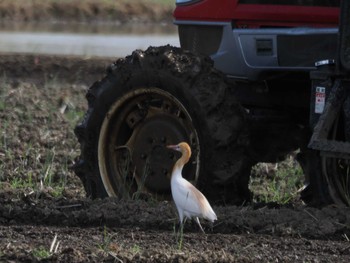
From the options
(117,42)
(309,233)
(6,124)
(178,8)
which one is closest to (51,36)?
(117,42)

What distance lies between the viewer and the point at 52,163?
34.2 feet

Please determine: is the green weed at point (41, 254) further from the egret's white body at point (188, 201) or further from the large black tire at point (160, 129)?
the large black tire at point (160, 129)

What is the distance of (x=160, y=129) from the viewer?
8.48 meters

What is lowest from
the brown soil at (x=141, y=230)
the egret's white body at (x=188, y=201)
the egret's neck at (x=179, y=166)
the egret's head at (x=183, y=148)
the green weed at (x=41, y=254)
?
the brown soil at (x=141, y=230)

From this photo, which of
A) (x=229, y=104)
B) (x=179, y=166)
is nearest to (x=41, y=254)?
(x=179, y=166)

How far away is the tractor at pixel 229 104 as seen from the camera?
7965mm

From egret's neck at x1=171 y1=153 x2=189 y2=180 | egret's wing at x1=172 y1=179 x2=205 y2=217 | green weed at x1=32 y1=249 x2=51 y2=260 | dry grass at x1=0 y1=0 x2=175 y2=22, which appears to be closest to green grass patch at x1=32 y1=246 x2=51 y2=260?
green weed at x1=32 y1=249 x2=51 y2=260

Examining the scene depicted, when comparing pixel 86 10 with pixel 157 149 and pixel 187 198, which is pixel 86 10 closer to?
pixel 157 149

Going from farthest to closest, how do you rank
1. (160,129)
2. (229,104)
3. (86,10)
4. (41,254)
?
(86,10), (160,129), (229,104), (41,254)

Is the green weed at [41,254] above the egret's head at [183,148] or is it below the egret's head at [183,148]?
below

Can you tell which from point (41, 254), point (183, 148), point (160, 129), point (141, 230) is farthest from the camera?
point (160, 129)

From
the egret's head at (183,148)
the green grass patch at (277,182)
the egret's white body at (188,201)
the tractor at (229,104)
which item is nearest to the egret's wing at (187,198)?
the egret's white body at (188,201)

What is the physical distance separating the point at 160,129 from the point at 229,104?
0.55m

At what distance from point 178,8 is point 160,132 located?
952mm
